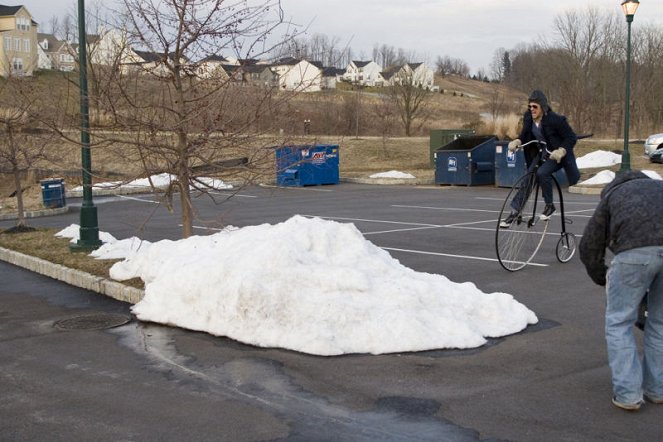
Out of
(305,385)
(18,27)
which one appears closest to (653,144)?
(305,385)

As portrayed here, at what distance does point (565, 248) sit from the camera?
11.1 metres

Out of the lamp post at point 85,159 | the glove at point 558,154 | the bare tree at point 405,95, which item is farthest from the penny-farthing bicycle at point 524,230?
the bare tree at point 405,95

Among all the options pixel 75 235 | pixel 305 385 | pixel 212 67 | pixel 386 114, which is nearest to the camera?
pixel 305 385

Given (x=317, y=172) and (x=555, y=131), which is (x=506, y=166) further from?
(x=555, y=131)

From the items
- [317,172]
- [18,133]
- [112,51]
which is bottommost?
[317,172]

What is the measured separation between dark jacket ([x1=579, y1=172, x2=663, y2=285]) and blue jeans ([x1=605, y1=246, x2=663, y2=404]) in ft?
0.28

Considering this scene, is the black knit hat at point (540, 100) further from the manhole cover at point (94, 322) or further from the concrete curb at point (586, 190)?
the concrete curb at point (586, 190)

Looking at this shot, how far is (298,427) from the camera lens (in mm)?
5074

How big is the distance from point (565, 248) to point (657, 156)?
23137mm

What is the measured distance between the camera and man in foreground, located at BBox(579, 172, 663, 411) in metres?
5.24

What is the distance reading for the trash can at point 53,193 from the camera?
21.8m

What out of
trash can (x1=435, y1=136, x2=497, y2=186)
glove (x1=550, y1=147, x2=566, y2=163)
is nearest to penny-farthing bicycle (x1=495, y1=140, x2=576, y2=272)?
glove (x1=550, y1=147, x2=566, y2=163)

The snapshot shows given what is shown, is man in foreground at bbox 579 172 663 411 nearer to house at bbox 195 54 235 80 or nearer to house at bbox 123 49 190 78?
house at bbox 195 54 235 80

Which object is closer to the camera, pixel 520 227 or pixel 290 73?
pixel 290 73
